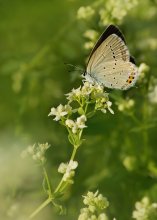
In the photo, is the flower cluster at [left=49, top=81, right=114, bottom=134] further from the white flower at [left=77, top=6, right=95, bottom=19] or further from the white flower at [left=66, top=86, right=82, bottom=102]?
the white flower at [left=77, top=6, right=95, bottom=19]

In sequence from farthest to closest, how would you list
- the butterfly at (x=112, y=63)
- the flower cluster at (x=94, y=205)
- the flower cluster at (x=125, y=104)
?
the flower cluster at (x=125, y=104), the butterfly at (x=112, y=63), the flower cluster at (x=94, y=205)

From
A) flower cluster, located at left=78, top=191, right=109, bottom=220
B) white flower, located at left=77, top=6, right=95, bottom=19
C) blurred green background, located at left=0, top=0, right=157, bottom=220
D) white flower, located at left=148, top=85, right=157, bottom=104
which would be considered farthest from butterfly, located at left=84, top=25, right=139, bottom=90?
flower cluster, located at left=78, top=191, right=109, bottom=220

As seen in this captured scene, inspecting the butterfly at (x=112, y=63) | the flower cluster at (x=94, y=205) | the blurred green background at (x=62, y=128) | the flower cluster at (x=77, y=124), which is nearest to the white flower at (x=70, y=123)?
the flower cluster at (x=77, y=124)

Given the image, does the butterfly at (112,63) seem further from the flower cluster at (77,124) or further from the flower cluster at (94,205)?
the flower cluster at (94,205)

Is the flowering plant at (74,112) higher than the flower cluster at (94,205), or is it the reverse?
the flowering plant at (74,112)

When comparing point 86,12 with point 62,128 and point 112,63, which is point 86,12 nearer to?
point 112,63

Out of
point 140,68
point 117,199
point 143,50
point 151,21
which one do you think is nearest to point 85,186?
point 117,199
